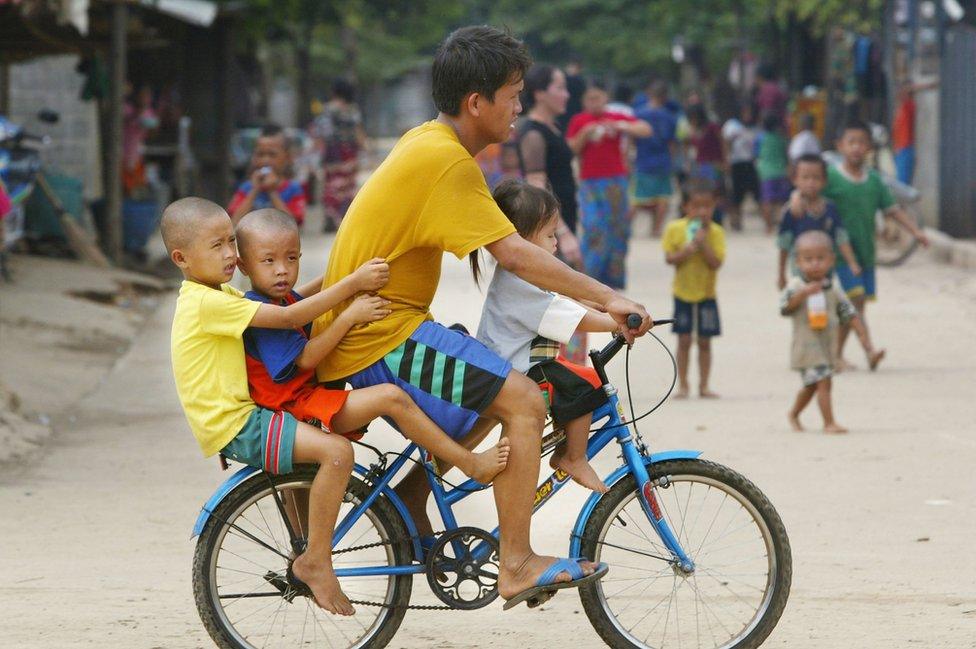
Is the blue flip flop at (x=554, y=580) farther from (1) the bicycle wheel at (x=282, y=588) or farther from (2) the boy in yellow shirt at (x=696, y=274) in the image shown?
(2) the boy in yellow shirt at (x=696, y=274)

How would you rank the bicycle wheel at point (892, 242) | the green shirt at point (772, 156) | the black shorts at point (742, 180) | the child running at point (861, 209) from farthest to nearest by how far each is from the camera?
the black shorts at point (742, 180) → the green shirt at point (772, 156) → the bicycle wheel at point (892, 242) → the child running at point (861, 209)

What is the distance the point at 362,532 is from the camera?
4.79m

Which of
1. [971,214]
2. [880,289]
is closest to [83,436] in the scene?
[880,289]

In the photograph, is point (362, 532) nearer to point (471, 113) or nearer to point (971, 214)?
point (471, 113)

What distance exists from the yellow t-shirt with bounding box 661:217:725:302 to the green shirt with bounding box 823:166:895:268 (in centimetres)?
139

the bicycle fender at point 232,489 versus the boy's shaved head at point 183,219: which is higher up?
the boy's shaved head at point 183,219

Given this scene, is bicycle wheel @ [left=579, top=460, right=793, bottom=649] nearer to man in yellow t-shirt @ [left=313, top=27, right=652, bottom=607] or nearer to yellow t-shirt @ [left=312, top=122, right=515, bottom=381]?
man in yellow t-shirt @ [left=313, top=27, right=652, bottom=607]

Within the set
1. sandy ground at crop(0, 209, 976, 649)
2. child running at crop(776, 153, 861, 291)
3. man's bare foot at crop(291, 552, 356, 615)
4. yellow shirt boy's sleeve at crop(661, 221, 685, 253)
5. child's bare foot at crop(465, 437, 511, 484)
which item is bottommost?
sandy ground at crop(0, 209, 976, 649)

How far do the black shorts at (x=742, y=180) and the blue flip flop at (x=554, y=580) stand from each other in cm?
1752

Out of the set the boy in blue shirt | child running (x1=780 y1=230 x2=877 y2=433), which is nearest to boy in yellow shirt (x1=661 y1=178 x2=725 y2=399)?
child running (x1=780 y1=230 x2=877 y2=433)

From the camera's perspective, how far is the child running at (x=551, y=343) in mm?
4434

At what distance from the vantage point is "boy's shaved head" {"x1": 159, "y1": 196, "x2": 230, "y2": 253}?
4316 millimetres

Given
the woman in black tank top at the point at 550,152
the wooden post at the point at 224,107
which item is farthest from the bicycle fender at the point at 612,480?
the wooden post at the point at 224,107

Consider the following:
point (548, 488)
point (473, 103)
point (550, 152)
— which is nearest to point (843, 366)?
point (550, 152)
